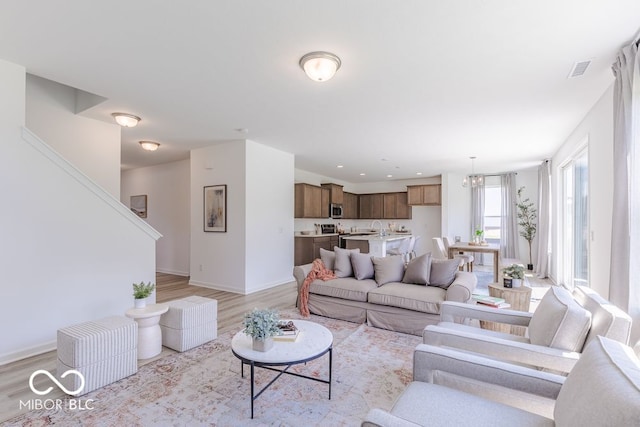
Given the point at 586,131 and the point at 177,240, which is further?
the point at 177,240

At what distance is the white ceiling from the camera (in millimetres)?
2072

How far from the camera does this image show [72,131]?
4270mm

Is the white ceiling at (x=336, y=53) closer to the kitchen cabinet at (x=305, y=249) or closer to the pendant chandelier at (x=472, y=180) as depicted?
the pendant chandelier at (x=472, y=180)

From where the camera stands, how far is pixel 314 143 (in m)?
5.55

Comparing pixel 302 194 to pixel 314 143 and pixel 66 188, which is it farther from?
pixel 66 188

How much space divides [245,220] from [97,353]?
3167 millimetres

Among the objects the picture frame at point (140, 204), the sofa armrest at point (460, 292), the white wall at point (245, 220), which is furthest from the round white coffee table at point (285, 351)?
the picture frame at point (140, 204)

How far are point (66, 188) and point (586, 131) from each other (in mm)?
6371

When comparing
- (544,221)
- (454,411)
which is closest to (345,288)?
(454,411)

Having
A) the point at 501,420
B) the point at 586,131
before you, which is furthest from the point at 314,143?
the point at 501,420

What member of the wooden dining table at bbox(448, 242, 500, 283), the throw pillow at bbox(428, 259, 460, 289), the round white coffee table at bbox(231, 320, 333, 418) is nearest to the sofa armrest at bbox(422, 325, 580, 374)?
the round white coffee table at bbox(231, 320, 333, 418)

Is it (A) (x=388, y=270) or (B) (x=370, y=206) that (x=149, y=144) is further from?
(B) (x=370, y=206)

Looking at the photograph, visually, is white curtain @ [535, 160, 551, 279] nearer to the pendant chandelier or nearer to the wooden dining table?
the pendant chandelier

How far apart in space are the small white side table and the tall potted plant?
8837 mm
